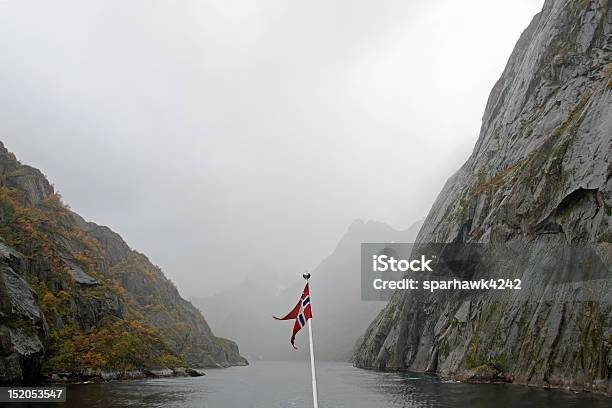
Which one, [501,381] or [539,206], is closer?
[501,381]

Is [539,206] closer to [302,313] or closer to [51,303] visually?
[302,313]

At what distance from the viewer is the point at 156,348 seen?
11194cm

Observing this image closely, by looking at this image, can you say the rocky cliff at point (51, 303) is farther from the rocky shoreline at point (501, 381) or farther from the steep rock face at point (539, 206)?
the steep rock face at point (539, 206)

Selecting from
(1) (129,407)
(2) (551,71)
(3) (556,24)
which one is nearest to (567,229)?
(2) (551,71)

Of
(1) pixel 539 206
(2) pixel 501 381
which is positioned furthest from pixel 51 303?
(1) pixel 539 206

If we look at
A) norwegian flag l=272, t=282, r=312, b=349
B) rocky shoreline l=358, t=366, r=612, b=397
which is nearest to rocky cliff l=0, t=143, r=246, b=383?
norwegian flag l=272, t=282, r=312, b=349

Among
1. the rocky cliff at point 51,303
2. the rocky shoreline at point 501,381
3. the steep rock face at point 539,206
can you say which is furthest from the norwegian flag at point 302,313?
the rocky cliff at point 51,303

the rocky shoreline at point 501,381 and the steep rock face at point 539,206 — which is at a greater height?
the steep rock face at point 539,206

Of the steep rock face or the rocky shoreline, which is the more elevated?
the steep rock face

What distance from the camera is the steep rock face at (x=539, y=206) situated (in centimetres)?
5178

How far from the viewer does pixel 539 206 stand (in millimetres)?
64438

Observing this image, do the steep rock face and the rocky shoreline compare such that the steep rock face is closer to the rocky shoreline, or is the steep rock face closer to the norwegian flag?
the rocky shoreline

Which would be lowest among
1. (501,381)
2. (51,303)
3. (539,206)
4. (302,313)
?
(501,381)

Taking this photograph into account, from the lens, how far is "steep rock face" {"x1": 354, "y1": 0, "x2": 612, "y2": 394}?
170 feet
